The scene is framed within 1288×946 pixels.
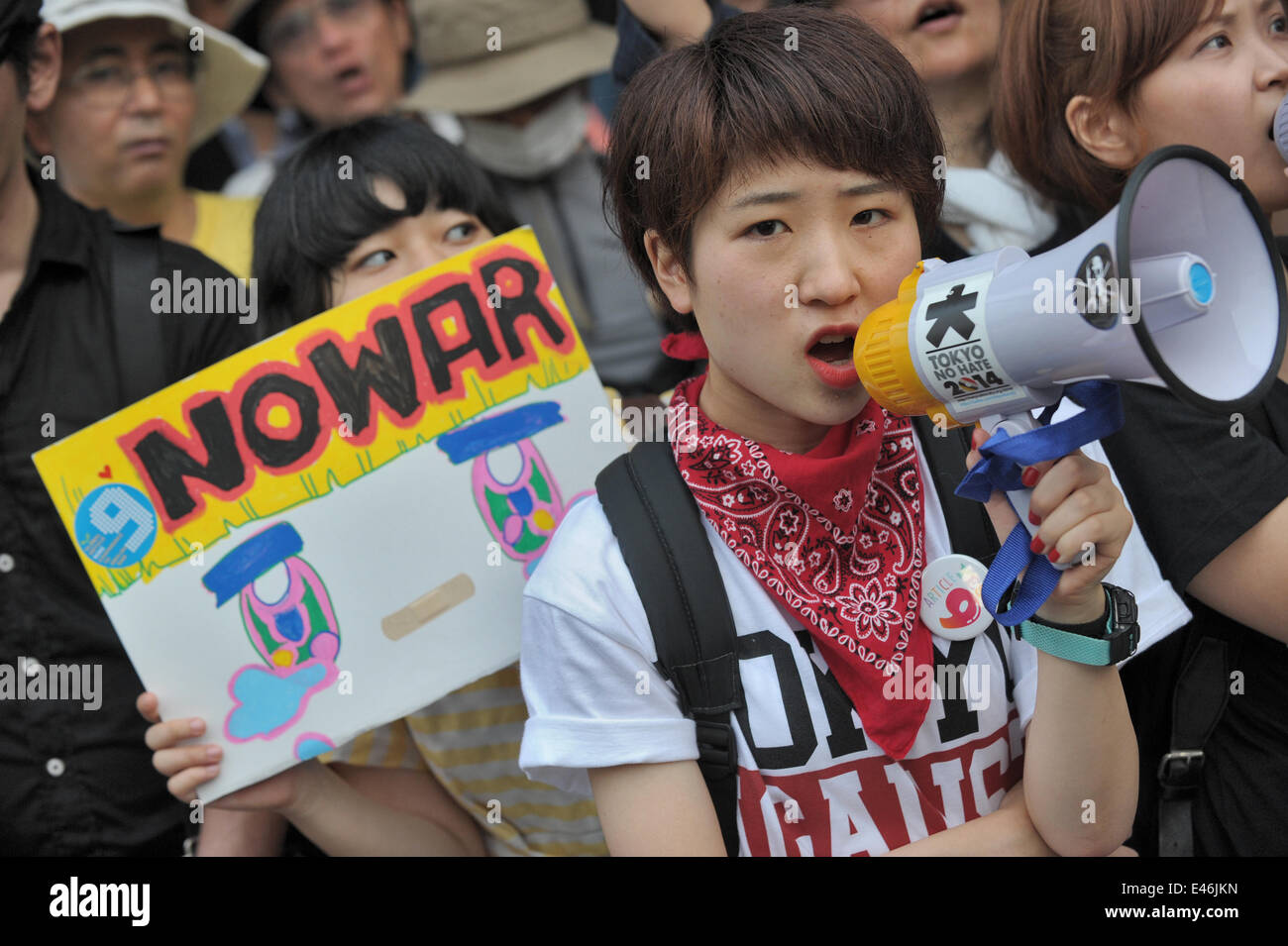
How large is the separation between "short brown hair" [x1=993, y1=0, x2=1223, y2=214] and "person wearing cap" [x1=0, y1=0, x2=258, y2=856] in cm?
161

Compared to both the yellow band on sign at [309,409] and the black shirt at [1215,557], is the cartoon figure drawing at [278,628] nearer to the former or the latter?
the yellow band on sign at [309,409]

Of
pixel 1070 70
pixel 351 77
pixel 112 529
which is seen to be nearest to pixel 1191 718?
pixel 1070 70

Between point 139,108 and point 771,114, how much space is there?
2223 millimetres

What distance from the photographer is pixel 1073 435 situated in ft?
4.71

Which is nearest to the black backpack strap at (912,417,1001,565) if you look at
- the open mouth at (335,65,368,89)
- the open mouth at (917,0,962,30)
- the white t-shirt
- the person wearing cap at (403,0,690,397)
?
the white t-shirt

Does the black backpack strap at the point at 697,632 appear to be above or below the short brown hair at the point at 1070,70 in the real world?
below

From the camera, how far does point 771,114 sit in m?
1.70

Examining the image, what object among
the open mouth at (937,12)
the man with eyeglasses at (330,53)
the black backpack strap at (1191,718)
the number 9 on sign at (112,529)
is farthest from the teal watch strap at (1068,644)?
the man with eyeglasses at (330,53)

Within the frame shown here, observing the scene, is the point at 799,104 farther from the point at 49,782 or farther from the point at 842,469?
the point at 49,782

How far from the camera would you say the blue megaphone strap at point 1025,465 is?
1429mm

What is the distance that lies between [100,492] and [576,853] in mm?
1064

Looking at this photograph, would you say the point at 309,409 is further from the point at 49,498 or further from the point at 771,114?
the point at 771,114

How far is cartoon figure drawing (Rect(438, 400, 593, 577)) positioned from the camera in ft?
7.20
